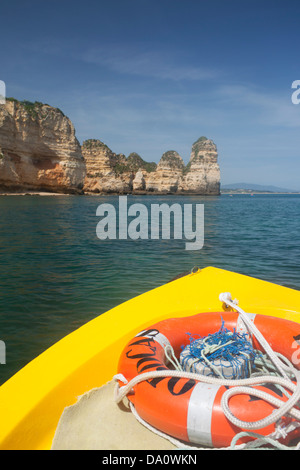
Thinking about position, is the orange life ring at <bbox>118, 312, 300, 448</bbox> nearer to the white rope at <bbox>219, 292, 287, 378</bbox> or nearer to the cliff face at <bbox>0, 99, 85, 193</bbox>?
the white rope at <bbox>219, 292, 287, 378</bbox>

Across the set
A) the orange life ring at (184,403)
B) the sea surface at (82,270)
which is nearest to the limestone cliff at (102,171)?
the sea surface at (82,270)

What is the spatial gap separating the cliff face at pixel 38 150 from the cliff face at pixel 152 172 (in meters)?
16.7

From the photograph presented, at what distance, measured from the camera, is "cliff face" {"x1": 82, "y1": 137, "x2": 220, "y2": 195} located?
68312mm

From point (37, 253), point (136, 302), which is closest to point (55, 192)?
point (37, 253)

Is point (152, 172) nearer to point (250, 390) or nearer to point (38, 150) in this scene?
point (38, 150)

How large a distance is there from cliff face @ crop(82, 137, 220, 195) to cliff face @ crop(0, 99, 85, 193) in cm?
1675

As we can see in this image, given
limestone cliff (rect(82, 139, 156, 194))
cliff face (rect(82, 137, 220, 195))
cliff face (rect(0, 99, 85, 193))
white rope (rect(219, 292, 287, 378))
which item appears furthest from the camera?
cliff face (rect(82, 137, 220, 195))

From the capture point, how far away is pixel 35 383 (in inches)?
77.8

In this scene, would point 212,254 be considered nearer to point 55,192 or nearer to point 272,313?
point 272,313

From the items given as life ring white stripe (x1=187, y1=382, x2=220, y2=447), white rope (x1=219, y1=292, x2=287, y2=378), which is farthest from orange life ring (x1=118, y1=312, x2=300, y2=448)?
white rope (x1=219, y1=292, x2=287, y2=378)

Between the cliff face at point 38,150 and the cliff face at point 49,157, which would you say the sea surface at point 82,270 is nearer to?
the cliff face at point 38,150

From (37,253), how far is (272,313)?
8070mm

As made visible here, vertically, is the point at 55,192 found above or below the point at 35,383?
above

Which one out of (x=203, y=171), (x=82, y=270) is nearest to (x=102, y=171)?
(x=203, y=171)
